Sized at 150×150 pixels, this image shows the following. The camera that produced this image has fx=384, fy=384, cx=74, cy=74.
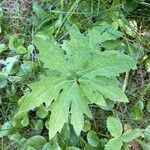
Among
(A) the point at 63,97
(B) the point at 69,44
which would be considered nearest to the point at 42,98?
(A) the point at 63,97

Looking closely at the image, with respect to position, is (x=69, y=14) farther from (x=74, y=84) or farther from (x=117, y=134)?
(x=117, y=134)

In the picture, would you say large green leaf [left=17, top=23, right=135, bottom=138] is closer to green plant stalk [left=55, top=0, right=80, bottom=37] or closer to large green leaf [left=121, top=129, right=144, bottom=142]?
large green leaf [left=121, top=129, right=144, bottom=142]

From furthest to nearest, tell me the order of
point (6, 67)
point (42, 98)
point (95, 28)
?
point (6, 67) < point (95, 28) < point (42, 98)

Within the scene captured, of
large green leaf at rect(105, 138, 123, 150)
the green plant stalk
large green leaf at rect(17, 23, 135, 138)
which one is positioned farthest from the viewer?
the green plant stalk

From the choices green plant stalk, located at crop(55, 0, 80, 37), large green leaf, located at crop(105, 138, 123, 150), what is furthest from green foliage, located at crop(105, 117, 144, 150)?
green plant stalk, located at crop(55, 0, 80, 37)

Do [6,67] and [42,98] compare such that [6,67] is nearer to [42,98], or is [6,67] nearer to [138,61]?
[42,98]

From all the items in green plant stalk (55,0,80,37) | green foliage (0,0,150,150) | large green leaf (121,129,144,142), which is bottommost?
large green leaf (121,129,144,142)

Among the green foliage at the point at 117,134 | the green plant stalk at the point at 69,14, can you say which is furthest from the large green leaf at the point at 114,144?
the green plant stalk at the point at 69,14

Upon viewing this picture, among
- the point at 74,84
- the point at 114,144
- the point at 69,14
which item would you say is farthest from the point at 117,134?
the point at 69,14
